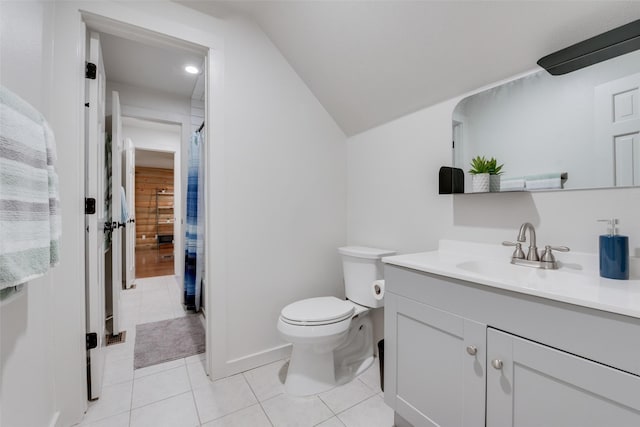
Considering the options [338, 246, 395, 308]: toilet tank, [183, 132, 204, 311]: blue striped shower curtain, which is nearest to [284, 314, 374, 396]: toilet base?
[338, 246, 395, 308]: toilet tank

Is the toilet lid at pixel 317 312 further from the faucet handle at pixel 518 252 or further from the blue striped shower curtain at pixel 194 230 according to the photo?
the blue striped shower curtain at pixel 194 230

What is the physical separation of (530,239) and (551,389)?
589 millimetres

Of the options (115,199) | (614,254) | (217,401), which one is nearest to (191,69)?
(115,199)

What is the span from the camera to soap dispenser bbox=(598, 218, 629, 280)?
35.8 inches

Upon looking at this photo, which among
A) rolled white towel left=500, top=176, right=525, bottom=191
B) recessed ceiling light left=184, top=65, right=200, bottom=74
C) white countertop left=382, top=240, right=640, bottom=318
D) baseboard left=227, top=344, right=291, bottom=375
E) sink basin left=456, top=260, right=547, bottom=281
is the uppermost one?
recessed ceiling light left=184, top=65, right=200, bottom=74

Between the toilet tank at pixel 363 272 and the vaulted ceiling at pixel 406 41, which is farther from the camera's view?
the toilet tank at pixel 363 272

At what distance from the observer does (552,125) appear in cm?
115

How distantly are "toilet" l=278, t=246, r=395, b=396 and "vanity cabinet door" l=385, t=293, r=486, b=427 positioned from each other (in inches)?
13.6

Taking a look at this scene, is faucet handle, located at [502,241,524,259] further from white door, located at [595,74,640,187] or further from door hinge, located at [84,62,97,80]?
door hinge, located at [84,62,97,80]

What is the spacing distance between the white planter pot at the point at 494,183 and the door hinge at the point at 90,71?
213 cm

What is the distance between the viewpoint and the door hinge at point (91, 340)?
1.45 meters

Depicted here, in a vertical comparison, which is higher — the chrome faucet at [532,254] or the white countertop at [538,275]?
the chrome faucet at [532,254]

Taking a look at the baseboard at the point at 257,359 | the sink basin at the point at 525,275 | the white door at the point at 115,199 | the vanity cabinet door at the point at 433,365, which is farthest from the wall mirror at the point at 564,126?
the white door at the point at 115,199

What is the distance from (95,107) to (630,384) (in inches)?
91.7
